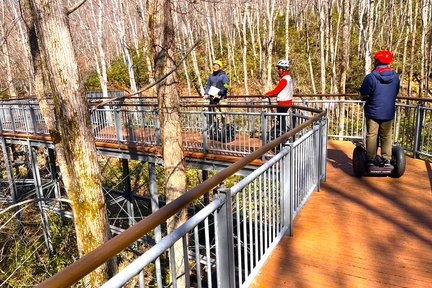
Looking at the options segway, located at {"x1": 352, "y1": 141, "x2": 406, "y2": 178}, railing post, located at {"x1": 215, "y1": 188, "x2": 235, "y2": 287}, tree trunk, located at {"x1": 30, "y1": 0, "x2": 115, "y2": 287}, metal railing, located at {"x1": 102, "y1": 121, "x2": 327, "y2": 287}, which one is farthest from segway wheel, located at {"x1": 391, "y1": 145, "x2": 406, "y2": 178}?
tree trunk, located at {"x1": 30, "y1": 0, "x2": 115, "y2": 287}

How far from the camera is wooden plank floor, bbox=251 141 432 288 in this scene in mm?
3242

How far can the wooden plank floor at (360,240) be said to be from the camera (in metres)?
3.24

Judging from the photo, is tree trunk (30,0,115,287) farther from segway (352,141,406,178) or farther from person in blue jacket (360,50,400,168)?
segway (352,141,406,178)

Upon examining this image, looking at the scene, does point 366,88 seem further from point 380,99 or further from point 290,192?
point 290,192

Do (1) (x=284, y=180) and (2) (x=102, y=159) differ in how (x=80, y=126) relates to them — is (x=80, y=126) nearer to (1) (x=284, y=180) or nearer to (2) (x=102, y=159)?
(1) (x=284, y=180)

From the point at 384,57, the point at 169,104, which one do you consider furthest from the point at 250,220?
the point at 169,104

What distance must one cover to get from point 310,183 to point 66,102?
397cm

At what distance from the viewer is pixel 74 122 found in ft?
16.5

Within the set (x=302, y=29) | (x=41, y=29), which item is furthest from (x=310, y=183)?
(x=302, y=29)

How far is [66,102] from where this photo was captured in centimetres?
492

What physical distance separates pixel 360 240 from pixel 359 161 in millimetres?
2468

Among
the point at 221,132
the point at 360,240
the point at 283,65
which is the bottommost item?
the point at 360,240

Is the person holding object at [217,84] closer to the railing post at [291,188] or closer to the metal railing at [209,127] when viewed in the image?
the metal railing at [209,127]

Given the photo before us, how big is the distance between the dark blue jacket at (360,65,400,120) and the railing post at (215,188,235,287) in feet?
12.7
